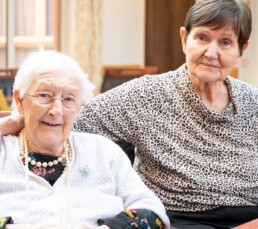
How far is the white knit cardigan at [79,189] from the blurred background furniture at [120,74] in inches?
186

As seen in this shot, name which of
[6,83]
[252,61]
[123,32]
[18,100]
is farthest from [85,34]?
[18,100]

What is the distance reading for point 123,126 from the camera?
214 cm

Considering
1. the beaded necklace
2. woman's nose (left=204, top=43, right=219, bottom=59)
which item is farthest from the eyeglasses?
woman's nose (left=204, top=43, right=219, bottom=59)

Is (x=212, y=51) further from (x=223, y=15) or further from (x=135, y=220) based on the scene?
(x=135, y=220)

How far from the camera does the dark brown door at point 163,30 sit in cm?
880

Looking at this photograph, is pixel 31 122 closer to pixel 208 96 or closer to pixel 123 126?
pixel 123 126

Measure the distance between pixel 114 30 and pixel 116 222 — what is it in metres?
6.88

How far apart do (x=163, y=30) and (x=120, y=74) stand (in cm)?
219

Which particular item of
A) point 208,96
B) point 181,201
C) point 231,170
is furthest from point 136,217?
point 208,96

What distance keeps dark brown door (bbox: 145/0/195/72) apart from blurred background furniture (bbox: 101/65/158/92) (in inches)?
70.3

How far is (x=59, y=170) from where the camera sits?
1789 mm

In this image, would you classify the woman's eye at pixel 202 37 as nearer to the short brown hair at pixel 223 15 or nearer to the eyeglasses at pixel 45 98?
the short brown hair at pixel 223 15

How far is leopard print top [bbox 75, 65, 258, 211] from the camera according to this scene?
6.86 feet

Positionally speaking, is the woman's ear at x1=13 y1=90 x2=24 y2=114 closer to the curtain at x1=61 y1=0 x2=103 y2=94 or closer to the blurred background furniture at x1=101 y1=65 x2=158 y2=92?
the blurred background furniture at x1=101 y1=65 x2=158 y2=92
